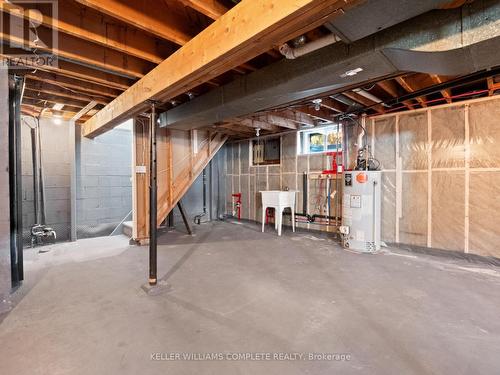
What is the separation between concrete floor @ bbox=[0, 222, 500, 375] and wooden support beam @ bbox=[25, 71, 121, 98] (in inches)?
90.8

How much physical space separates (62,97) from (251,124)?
297 cm

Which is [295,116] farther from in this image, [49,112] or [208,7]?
[49,112]

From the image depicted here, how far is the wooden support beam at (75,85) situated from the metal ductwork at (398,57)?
196 centimetres

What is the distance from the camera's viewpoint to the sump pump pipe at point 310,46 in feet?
5.81

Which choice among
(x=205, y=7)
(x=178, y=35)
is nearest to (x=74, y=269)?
(x=178, y=35)

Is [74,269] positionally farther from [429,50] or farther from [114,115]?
[429,50]

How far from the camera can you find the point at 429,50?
1634 mm

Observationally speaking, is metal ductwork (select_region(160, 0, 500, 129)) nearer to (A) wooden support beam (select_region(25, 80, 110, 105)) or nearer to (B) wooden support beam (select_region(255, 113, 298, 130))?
(B) wooden support beam (select_region(255, 113, 298, 130))

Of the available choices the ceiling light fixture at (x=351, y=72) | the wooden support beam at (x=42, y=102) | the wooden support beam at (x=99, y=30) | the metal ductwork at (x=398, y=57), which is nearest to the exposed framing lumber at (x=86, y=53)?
the wooden support beam at (x=99, y=30)

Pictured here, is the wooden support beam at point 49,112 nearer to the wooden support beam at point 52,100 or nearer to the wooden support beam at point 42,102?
the wooden support beam at point 42,102

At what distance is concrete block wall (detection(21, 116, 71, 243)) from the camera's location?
4184 mm

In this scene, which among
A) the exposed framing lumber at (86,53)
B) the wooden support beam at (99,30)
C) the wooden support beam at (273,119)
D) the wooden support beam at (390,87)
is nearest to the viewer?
the wooden support beam at (99,30)

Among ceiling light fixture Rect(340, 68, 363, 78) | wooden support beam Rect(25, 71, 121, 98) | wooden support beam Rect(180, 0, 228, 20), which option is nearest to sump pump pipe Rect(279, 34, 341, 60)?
ceiling light fixture Rect(340, 68, 363, 78)

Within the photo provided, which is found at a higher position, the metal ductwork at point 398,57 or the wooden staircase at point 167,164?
the metal ductwork at point 398,57
